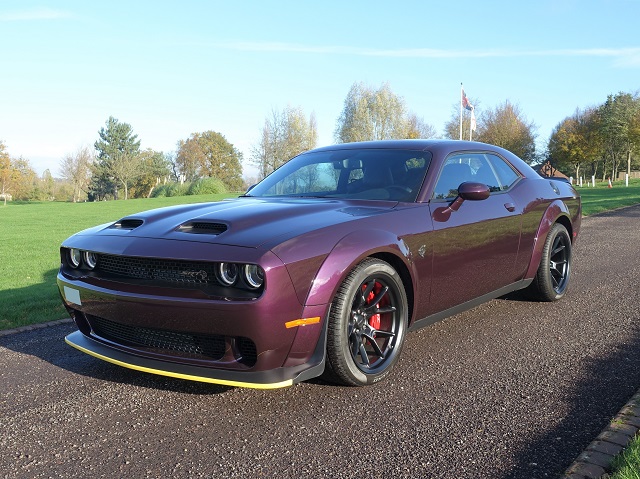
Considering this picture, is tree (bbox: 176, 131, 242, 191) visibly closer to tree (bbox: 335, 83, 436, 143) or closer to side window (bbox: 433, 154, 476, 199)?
tree (bbox: 335, 83, 436, 143)

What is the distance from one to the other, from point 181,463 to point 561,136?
6247 centimetres

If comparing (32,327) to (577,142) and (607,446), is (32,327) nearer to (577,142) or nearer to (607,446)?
(607,446)

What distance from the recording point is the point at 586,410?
3.02m

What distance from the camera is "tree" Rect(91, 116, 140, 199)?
2986 inches

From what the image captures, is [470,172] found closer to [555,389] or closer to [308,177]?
[308,177]

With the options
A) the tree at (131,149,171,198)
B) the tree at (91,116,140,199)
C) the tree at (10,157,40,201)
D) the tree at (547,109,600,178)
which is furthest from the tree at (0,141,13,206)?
Answer: the tree at (547,109,600,178)

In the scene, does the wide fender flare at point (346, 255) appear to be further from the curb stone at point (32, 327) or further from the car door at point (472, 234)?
the curb stone at point (32, 327)

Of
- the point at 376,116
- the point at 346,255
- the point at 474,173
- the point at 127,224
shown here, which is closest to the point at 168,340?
the point at 127,224

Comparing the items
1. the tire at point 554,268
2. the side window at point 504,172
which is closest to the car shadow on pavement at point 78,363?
the side window at point 504,172

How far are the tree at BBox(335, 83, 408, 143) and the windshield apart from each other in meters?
67.4

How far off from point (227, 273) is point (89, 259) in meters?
1.08

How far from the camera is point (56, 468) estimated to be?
249 cm

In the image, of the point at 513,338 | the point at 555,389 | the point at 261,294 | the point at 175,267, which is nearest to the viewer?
the point at 261,294

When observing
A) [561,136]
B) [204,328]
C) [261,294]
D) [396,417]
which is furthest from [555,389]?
[561,136]
